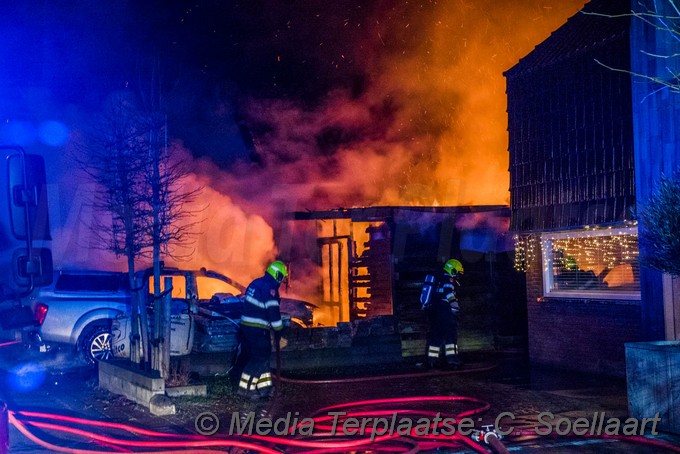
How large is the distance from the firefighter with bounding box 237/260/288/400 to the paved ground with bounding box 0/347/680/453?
9.1 inches

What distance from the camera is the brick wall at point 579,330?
9828mm

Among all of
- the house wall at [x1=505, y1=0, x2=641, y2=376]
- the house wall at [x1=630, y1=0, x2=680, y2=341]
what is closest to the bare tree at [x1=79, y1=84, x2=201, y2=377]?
the house wall at [x1=505, y1=0, x2=641, y2=376]

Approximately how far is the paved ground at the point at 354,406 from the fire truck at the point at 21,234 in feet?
5.68

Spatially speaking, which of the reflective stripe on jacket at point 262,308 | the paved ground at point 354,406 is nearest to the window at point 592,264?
the paved ground at point 354,406

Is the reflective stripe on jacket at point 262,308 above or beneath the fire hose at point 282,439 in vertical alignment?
above

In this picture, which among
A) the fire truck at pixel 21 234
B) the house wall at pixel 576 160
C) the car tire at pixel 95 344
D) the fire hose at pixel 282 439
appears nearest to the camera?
the fire truck at pixel 21 234

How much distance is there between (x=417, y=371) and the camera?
11.1 metres

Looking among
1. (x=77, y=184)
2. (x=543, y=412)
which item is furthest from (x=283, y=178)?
(x=543, y=412)

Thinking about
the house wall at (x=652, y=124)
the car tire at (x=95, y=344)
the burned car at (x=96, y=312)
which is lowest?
the car tire at (x=95, y=344)

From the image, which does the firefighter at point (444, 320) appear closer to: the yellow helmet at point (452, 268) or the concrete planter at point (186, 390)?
the yellow helmet at point (452, 268)

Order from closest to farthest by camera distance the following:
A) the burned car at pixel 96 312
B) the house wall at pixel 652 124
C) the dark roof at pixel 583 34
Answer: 1. the house wall at pixel 652 124
2. the dark roof at pixel 583 34
3. the burned car at pixel 96 312

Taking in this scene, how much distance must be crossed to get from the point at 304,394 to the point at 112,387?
2.65m

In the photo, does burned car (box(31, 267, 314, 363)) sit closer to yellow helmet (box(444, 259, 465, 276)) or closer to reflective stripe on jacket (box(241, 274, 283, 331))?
reflective stripe on jacket (box(241, 274, 283, 331))

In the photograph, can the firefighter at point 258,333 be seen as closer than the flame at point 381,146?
Yes
